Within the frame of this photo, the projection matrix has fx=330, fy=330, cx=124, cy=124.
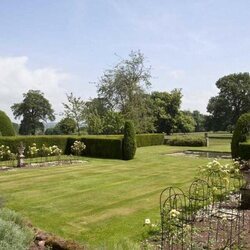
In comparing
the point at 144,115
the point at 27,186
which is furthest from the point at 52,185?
the point at 144,115

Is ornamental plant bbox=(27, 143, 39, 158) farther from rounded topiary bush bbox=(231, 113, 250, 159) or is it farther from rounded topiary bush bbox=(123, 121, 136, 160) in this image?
rounded topiary bush bbox=(231, 113, 250, 159)

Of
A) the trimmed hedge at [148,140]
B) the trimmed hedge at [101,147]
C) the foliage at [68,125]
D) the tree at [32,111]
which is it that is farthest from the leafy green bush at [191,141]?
the tree at [32,111]

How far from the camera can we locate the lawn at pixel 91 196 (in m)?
7.00

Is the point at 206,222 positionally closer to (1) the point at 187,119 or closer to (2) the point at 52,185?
(2) the point at 52,185

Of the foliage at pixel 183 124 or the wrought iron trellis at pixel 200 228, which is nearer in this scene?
the wrought iron trellis at pixel 200 228

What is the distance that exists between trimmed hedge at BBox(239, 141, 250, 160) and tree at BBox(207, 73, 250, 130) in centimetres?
4148

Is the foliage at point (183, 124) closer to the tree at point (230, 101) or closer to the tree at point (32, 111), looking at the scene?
the tree at point (230, 101)

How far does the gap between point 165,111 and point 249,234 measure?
46438 mm

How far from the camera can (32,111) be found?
64.1 m

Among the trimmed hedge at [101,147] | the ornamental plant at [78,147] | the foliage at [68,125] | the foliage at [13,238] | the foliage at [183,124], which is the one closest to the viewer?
the foliage at [13,238]

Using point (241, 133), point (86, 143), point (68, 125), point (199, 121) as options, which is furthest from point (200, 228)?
point (199, 121)

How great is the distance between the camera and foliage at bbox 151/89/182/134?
52.3m

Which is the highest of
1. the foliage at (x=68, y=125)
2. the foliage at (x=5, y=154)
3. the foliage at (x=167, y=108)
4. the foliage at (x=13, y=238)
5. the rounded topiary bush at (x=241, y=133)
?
the foliage at (x=167, y=108)

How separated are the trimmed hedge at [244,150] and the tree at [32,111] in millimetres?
50366
